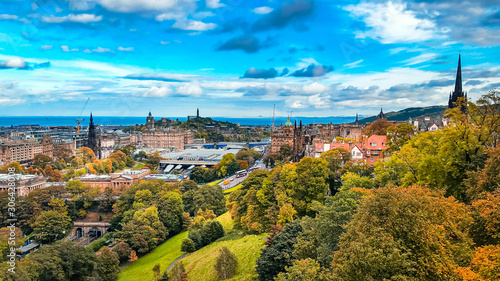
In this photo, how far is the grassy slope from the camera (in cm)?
2860

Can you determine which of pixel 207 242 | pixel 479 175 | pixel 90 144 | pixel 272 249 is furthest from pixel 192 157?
pixel 479 175

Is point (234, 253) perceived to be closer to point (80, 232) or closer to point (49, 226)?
point (49, 226)

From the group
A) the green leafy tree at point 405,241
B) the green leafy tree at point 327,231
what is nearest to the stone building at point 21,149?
the green leafy tree at point 327,231

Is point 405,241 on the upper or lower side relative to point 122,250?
upper

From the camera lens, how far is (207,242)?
133ft

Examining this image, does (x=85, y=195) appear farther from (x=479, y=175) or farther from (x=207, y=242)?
(x=479, y=175)

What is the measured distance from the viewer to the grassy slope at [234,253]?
28598mm

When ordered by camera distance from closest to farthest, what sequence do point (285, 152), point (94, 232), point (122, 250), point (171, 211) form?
point (122, 250), point (171, 211), point (94, 232), point (285, 152)

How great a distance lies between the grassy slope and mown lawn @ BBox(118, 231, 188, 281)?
363cm

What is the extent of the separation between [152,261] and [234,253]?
623 inches

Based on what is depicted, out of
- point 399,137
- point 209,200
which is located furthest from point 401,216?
point 209,200

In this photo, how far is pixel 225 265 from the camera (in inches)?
1117

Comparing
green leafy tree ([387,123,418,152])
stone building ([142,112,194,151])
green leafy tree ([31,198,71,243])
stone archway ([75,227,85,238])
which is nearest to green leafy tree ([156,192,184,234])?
green leafy tree ([31,198,71,243])

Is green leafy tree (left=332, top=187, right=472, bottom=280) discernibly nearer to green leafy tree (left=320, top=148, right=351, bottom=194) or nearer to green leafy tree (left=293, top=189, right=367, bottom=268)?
green leafy tree (left=293, top=189, right=367, bottom=268)
